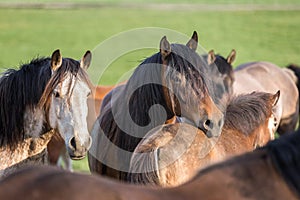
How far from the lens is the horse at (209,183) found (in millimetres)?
2686

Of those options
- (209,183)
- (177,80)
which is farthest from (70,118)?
(209,183)

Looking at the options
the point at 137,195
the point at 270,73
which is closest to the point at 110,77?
the point at 270,73

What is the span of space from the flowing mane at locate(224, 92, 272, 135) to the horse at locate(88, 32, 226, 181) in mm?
102

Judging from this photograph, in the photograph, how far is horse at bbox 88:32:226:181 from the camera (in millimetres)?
4945

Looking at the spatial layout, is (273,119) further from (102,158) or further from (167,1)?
(167,1)

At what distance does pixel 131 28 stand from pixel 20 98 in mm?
22939

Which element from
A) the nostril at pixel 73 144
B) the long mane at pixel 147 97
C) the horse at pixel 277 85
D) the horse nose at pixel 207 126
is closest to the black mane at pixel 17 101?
the nostril at pixel 73 144

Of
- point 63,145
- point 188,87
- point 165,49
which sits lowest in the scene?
point 63,145

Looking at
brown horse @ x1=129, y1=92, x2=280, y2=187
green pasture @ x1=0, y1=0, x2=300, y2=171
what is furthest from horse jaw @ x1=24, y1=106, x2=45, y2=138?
green pasture @ x1=0, y1=0, x2=300, y2=171

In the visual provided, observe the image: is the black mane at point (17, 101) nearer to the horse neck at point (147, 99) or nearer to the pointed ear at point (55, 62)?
the pointed ear at point (55, 62)

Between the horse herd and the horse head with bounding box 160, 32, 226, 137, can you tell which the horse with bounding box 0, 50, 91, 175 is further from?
→ the horse head with bounding box 160, 32, 226, 137

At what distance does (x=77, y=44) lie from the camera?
24.9 meters

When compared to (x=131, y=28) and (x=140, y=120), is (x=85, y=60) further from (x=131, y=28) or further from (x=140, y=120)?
(x=131, y=28)

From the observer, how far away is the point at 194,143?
445 centimetres
